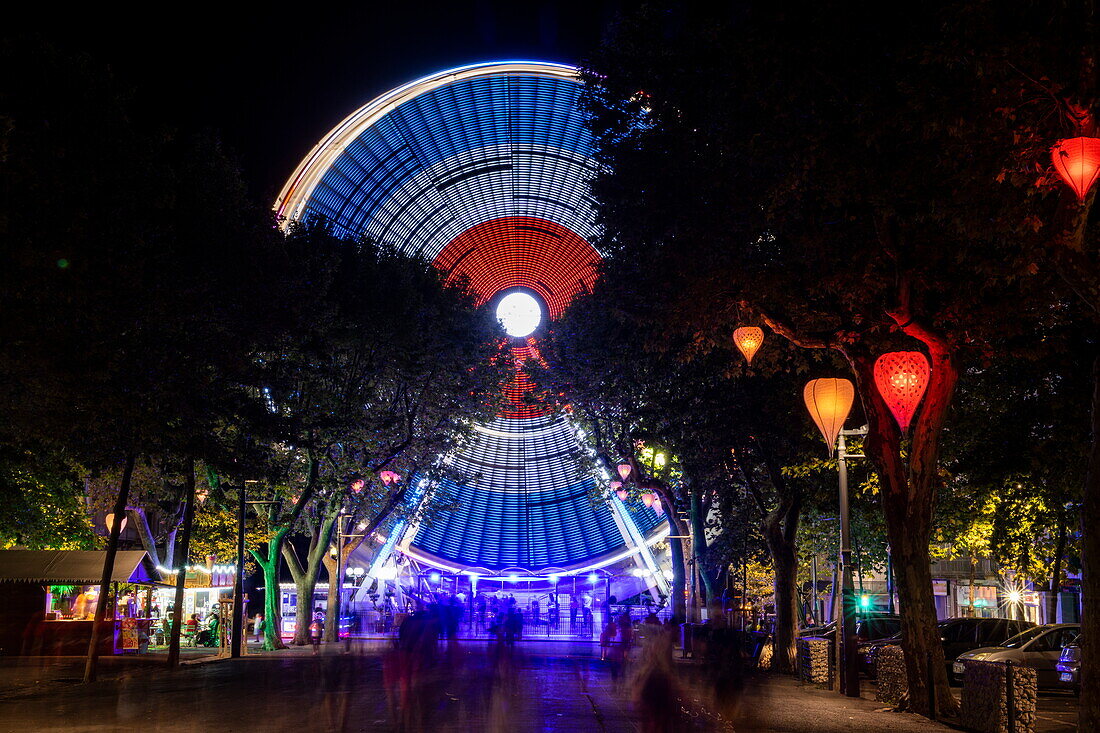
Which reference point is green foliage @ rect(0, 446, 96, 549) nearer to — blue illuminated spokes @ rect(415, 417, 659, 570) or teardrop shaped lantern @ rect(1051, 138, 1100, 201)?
teardrop shaped lantern @ rect(1051, 138, 1100, 201)

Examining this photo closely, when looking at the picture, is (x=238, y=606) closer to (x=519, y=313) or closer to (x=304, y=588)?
(x=304, y=588)

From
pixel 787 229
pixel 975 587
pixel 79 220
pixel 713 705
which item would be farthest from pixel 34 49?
pixel 975 587

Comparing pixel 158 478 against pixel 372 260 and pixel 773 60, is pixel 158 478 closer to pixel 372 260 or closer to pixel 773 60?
pixel 372 260

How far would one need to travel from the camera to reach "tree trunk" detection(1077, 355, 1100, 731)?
11367mm

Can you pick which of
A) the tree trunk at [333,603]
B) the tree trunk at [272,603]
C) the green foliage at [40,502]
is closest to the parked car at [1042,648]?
the tree trunk at [272,603]

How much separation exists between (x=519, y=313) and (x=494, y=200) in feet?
24.1

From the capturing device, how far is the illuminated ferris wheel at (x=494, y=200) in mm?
54250

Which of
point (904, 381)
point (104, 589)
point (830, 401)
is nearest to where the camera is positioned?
point (904, 381)

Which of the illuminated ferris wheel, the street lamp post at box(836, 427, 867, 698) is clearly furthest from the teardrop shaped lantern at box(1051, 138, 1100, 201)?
the illuminated ferris wheel

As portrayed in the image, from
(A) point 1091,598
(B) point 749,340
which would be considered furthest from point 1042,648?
(A) point 1091,598

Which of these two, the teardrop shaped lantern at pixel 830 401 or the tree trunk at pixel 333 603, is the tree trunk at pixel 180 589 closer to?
the tree trunk at pixel 333 603

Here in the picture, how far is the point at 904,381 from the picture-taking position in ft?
49.2

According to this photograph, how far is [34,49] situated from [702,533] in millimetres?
30497

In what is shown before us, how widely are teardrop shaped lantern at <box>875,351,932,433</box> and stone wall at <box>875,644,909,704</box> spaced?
5.65 meters
